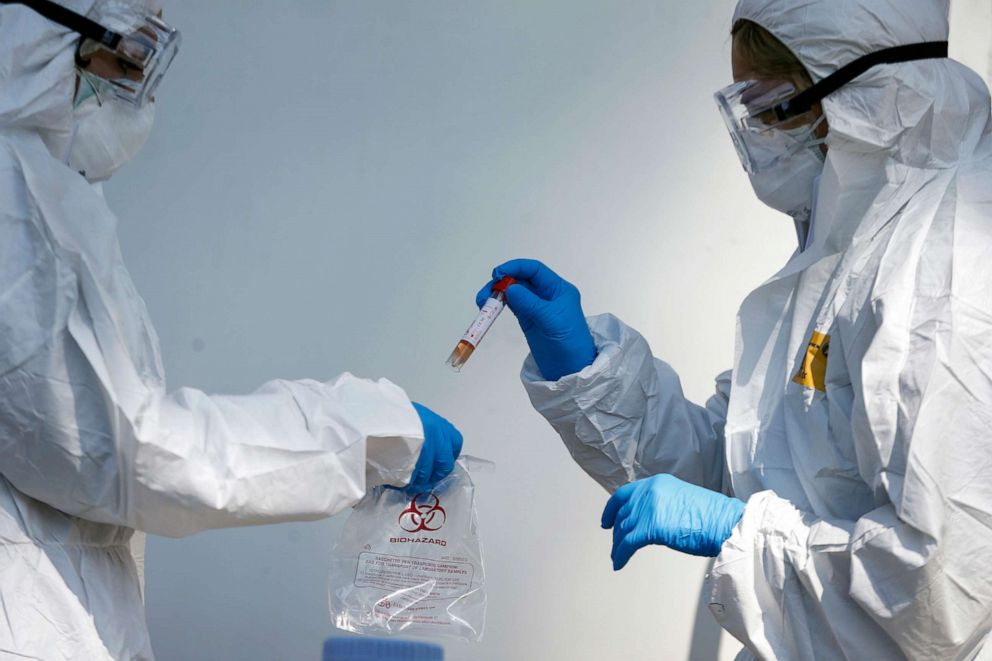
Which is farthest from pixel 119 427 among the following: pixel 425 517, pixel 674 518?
pixel 674 518

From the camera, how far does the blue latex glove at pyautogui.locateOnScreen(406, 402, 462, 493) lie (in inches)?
51.4

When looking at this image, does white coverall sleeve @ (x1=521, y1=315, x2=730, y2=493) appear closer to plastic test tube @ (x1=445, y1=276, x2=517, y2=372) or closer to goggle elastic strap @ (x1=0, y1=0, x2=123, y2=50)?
plastic test tube @ (x1=445, y1=276, x2=517, y2=372)

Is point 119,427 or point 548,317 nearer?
point 119,427

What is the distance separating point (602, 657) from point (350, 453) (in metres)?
1.00

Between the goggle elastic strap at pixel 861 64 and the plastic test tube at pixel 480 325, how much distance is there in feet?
1.63

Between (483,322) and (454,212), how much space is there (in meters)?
0.58

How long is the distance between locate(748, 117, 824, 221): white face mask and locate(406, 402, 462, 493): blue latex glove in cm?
55

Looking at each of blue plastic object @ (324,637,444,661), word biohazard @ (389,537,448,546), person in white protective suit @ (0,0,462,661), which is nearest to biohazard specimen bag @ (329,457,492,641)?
word biohazard @ (389,537,448,546)

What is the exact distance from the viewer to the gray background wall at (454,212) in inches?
78.1

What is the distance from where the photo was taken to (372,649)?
69.8 inches

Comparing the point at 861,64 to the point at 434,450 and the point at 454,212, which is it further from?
the point at 454,212

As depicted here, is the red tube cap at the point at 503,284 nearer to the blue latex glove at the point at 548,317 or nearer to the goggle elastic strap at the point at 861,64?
the blue latex glove at the point at 548,317

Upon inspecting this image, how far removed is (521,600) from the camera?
1.95 meters

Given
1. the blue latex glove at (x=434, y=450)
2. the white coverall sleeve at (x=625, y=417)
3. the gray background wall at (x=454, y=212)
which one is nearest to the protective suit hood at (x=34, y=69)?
the blue latex glove at (x=434, y=450)
